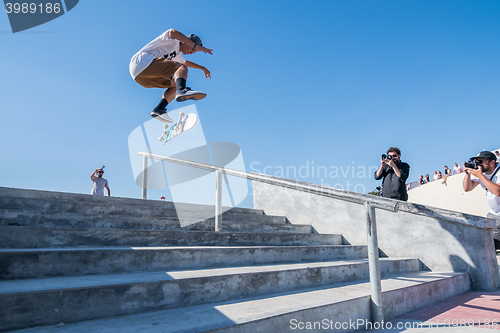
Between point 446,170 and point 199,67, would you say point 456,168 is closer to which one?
point 446,170

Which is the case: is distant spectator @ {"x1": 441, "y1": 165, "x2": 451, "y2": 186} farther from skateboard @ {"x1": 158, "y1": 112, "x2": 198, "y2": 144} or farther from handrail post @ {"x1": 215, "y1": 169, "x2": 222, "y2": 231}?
handrail post @ {"x1": 215, "y1": 169, "x2": 222, "y2": 231}

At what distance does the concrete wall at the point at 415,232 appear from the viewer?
402 centimetres

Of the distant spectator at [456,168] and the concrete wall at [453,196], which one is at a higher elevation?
the distant spectator at [456,168]

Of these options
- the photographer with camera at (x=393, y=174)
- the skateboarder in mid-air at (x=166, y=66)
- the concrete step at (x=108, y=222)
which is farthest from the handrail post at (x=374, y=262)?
the photographer with camera at (x=393, y=174)

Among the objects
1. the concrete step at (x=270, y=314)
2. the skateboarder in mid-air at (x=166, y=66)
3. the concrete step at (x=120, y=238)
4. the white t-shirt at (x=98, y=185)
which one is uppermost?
the skateboarder in mid-air at (x=166, y=66)

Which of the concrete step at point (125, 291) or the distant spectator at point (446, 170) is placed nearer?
the concrete step at point (125, 291)

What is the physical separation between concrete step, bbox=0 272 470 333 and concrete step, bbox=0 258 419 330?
0.01 m

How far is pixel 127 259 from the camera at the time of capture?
240 centimetres

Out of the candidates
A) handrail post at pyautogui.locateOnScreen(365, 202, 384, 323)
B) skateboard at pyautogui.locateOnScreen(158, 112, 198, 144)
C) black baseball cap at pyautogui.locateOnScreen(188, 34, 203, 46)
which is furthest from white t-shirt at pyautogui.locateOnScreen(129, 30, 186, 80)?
handrail post at pyautogui.locateOnScreen(365, 202, 384, 323)

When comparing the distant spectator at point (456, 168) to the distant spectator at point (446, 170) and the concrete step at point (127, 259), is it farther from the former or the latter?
the concrete step at point (127, 259)

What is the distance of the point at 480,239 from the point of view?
3.99 metres

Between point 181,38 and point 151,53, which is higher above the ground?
point 181,38

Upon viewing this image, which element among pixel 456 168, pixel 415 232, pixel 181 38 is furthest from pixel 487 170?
pixel 456 168

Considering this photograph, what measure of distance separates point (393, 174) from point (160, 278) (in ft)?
12.5
